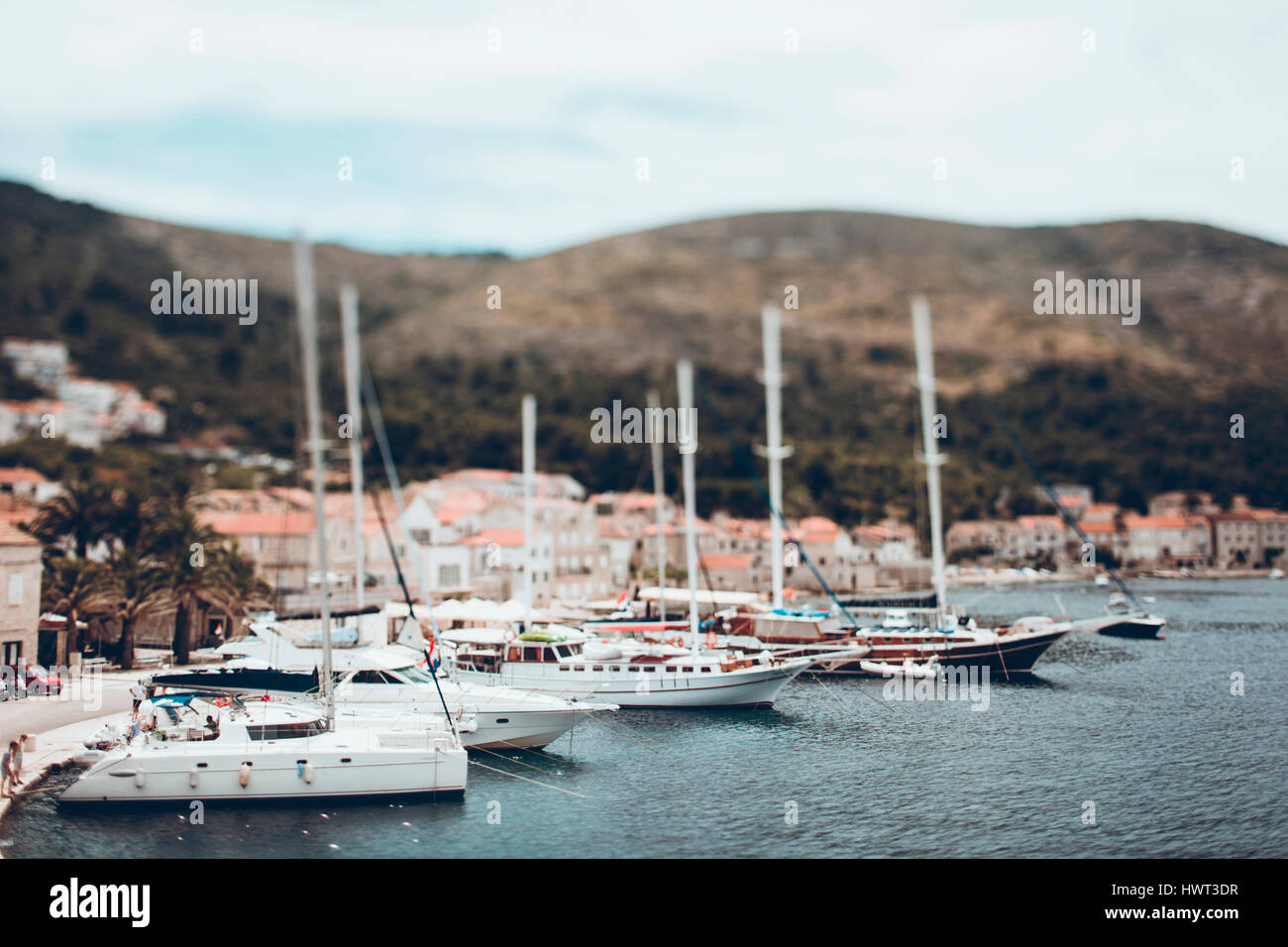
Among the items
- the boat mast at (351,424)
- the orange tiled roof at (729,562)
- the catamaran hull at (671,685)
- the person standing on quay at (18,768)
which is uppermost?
the boat mast at (351,424)

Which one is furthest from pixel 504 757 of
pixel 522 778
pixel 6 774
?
pixel 6 774

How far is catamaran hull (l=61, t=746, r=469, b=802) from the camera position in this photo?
76.9 feet

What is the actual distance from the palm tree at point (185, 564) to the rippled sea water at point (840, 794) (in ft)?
52.3

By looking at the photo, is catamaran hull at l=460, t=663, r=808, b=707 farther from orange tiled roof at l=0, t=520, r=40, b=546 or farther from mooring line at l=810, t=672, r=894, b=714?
orange tiled roof at l=0, t=520, r=40, b=546

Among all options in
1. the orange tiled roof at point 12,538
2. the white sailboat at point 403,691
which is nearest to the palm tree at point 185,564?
the orange tiled roof at point 12,538

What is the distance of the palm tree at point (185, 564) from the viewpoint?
1577 inches

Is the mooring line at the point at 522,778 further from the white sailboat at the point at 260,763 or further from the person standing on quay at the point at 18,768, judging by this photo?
the person standing on quay at the point at 18,768

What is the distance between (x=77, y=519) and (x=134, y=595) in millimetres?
10224

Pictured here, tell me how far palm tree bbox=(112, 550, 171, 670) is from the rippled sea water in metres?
14.4

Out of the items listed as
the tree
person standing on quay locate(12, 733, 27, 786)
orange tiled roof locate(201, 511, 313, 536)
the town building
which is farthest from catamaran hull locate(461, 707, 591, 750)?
orange tiled roof locate(201, 511, 313, 536)

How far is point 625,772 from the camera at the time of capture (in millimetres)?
28562

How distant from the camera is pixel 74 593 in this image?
1491 inches

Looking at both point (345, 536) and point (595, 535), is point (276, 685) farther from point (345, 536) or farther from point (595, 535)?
point (595, 535)

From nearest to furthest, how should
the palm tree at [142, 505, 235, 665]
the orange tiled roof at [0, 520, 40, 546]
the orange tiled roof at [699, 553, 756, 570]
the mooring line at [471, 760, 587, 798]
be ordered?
the mooring line at [471, 760, 587, 798]
the orange tiled roof at [0, 520, 40, 546]
the palm tree at [142, 505, 235, 665]
the orange tiled roof at [699, 553, 756, 570]
